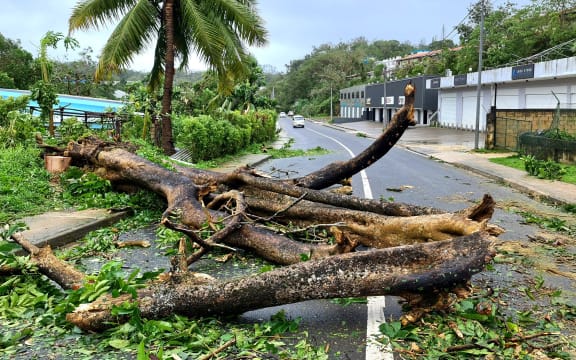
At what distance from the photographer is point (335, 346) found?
4246 mm

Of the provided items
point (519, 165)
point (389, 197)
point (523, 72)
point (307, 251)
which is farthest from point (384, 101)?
point (307, 251)

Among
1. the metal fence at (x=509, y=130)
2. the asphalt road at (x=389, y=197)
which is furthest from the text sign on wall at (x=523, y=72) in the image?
the asphalt road at (x=389, y=197)

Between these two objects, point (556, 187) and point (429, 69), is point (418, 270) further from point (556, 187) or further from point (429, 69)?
point (429, 69)

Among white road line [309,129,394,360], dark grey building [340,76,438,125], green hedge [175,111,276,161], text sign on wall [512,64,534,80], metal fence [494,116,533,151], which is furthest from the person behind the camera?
dark grey building [340,76,438,125]

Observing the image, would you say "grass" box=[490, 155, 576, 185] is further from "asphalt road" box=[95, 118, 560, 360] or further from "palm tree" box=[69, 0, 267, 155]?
"palm tree" box=[69, 0, 267, 155]

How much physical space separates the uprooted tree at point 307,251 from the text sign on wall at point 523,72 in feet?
97.6

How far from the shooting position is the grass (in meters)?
15.0

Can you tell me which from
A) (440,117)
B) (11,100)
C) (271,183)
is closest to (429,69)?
(440,117)

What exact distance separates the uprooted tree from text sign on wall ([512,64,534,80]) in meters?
29.7

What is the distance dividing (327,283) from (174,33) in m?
16.3

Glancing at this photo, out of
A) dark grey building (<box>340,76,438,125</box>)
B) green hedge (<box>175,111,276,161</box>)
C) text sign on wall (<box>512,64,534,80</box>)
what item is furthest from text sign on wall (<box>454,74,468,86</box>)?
green hedge (<box>175,111,276,161</box>)

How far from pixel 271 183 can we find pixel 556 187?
8.83m

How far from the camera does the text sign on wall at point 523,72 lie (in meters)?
34.1

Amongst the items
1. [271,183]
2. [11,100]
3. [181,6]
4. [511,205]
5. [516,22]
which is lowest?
[511,205]
